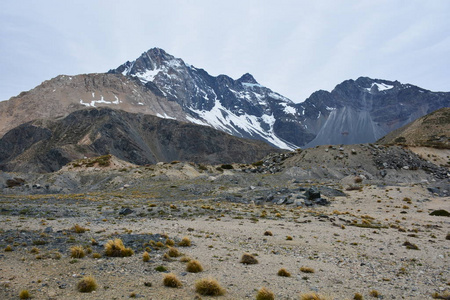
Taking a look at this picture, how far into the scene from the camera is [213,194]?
37.6 metres

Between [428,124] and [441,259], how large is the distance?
354ft

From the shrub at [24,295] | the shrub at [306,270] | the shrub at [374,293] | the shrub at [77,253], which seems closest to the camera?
the shrub at [24,295]

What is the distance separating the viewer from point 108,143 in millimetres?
147125

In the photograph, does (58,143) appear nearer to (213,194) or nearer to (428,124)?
(213,194)

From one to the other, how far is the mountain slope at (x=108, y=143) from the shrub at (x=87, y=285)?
134758mm

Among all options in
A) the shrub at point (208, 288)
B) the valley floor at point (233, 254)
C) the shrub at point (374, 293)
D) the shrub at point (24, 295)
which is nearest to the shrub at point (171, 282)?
the valley floor at point (233, 254)

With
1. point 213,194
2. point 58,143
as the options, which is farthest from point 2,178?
point 58,143

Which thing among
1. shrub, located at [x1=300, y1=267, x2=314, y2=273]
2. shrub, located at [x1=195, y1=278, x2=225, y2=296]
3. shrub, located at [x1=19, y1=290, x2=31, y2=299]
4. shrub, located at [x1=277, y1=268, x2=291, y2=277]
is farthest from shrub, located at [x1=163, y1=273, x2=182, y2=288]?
shrub, located at [x1=300, y1=267, x2=314, y2=273]

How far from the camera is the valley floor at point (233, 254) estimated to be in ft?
28.4

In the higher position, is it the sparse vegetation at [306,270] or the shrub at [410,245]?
the sparse vegetation at [306,270]

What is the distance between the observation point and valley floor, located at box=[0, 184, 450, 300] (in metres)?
8.66

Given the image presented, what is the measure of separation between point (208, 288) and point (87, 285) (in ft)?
11.6

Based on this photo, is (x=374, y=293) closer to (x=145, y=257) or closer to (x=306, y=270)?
(x=306, y=270)

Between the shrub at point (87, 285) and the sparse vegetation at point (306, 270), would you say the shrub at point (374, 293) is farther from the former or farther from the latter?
the shrub at point (87, 285)
